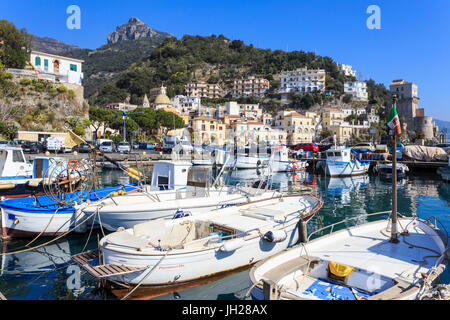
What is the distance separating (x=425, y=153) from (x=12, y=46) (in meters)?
69.3

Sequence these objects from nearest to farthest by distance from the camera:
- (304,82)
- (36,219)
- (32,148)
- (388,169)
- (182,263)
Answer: (182,263) → (36,219) → (32,148) → (388,169) → (304,82)

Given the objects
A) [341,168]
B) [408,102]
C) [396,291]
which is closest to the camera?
[396,291]

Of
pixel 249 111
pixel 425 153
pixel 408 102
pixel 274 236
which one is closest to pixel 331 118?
pixel 249 111

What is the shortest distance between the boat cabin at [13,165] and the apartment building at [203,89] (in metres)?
98.0

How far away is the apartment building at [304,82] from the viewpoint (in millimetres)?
114188

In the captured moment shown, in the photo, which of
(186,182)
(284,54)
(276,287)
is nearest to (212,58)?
(284,54)

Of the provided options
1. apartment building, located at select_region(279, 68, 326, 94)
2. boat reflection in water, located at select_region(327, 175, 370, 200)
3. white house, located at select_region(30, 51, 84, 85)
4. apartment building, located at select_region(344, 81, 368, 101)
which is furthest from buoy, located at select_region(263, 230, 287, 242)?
apartment building, located at select_region(344, 81, 368, 101)

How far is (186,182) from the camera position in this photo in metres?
14.4

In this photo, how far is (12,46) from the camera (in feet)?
183

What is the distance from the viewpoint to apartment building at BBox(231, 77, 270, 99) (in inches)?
4682

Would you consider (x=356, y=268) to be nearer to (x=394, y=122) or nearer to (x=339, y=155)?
(x=394, y=122)

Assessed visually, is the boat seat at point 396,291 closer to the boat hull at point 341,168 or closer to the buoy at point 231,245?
the buoy at point 231,245

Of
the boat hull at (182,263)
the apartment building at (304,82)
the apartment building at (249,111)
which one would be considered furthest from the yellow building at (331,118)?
the boat hull at (182,263)

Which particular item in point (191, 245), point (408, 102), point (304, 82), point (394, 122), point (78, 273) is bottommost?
point (78, 273)
